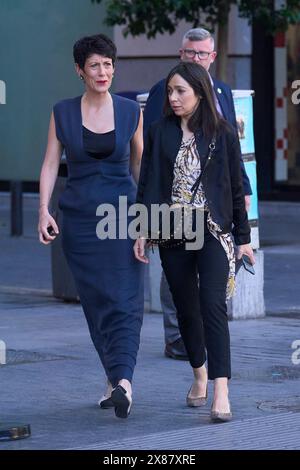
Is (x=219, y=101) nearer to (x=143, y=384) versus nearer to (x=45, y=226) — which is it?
(x=45, y=226)

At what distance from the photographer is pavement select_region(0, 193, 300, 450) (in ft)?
20.5

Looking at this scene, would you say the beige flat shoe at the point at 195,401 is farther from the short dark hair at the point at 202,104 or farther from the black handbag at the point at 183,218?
the short dark hair at the point at 202,104

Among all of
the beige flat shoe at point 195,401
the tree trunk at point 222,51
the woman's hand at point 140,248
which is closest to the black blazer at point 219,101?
the woman's hand at point 140,248

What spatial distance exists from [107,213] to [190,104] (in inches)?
28.2

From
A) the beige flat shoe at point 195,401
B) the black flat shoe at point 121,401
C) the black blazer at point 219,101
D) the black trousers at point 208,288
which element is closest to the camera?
the black flat shoe at point 121,401

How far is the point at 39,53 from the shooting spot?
20922mm

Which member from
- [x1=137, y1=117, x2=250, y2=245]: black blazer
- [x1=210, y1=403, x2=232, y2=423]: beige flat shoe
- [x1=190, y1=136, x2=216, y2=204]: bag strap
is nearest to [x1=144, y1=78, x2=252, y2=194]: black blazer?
[x1=137, y1=117, x2=250, y2=245]: black blazer

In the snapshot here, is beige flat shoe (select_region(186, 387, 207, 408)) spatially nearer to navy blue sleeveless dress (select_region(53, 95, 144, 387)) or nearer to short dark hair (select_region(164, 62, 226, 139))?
navy blue sleeveless dress (select_region(53, 95, 144, 387))

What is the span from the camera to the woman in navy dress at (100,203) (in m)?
6.84

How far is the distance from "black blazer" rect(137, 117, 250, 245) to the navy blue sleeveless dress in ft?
0.47

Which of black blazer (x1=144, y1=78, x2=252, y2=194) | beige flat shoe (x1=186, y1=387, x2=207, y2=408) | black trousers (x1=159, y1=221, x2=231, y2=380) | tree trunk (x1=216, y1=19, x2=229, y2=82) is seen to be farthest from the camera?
tree trunk (x1=216, y1=19, x2=229, y2=82)

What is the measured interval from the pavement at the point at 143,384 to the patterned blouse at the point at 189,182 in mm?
917

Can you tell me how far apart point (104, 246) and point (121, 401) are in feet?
2.79

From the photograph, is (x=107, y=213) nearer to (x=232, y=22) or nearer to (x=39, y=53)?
(x=232, y=22)
